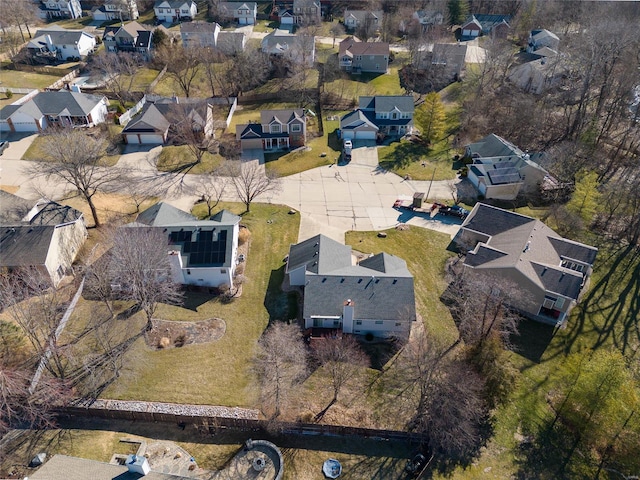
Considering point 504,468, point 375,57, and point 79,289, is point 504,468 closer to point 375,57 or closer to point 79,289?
point 79,289

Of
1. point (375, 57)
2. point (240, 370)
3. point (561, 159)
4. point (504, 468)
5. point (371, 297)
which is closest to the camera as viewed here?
point (504, 468)

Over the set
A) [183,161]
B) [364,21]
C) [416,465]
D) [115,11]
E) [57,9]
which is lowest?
[416,465]

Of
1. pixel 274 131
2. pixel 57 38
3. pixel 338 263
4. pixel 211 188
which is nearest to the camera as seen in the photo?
pixel 338 263

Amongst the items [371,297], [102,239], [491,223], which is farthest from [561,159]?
[102,239]

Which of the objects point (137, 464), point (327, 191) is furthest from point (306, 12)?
point (137, 464)

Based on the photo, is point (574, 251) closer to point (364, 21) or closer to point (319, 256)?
point (319, 256)
